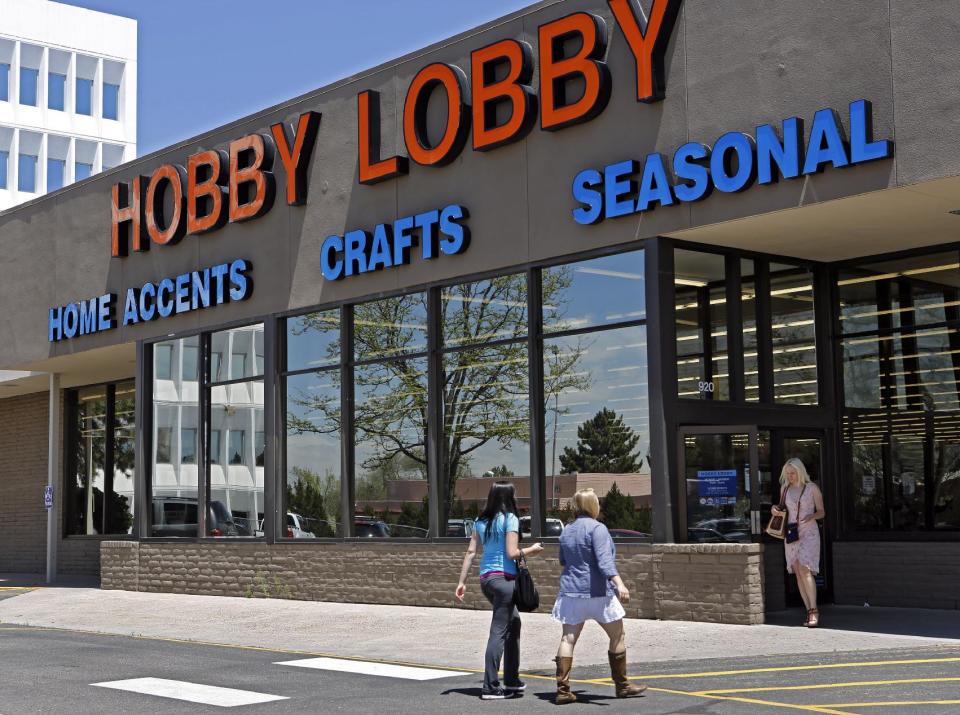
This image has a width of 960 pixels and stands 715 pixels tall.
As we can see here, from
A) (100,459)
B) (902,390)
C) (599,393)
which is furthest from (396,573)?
(100,459)

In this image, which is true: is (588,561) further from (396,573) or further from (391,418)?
(391,418)

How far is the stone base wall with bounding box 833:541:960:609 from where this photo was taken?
16.0m

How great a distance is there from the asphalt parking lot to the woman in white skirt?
0.80ft

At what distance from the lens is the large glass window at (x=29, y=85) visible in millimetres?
62344

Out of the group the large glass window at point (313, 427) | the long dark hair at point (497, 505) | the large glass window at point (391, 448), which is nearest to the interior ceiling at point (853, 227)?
the large glass window at point (391, 448)

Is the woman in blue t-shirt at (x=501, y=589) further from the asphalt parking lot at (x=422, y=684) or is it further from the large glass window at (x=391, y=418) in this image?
the large glass window at (x=391, y=418)

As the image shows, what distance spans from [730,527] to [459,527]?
13.9ft

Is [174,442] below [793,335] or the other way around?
below

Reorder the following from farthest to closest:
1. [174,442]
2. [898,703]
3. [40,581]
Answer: [40,581], [174,442], [898,703]

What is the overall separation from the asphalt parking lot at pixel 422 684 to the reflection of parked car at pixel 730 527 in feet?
10.2

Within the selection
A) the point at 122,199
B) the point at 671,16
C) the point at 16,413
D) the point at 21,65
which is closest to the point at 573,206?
the point at 671,16

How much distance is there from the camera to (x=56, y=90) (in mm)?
63875

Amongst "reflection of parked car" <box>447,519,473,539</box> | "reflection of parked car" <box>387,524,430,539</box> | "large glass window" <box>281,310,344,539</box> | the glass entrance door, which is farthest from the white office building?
the glass entrance door

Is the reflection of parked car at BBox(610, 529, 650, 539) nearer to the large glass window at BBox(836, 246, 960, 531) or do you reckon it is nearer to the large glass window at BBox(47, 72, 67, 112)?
the large glass window at BBox(836, 246, 960, 531)
